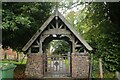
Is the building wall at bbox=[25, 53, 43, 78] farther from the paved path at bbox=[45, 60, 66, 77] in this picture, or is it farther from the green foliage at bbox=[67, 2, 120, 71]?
the green foliage at bbox=[67, 2, 120, 71]

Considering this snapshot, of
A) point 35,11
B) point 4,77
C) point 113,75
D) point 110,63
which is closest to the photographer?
point 4,77

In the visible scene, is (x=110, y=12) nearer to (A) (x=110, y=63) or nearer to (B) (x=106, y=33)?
(B) (x=106, y=33)

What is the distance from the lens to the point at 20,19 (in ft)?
54.1

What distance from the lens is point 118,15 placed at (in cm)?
1756

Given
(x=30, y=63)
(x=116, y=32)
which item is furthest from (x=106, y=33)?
(x=30, y=63)

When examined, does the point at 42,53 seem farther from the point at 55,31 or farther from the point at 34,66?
the point at 55,31

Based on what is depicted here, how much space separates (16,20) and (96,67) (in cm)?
566

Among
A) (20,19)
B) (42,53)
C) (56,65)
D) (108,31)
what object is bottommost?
(56,65)

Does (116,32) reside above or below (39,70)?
above

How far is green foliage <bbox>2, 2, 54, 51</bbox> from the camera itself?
16.5 m

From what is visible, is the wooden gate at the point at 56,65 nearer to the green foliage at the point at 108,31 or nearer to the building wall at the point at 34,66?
the building wall at the point at 34,66

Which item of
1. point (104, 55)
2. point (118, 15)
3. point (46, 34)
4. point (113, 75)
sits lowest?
point (113, 75)

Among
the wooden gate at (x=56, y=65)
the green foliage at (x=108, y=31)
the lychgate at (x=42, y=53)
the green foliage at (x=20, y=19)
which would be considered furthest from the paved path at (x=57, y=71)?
the green foliage at (x=20, y=19)

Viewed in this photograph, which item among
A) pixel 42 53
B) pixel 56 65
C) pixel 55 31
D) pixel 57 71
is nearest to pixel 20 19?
pixel 55 31
